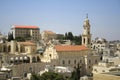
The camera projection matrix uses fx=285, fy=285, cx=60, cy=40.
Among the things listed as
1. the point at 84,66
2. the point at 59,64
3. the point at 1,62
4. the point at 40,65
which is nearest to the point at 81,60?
the point at 84,66

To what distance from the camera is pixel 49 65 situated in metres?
25.2

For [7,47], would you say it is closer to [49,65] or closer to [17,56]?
[17,56]

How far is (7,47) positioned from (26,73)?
27.7ft

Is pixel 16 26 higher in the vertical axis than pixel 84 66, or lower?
higher

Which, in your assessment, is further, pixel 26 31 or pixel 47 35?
pixel 47 35

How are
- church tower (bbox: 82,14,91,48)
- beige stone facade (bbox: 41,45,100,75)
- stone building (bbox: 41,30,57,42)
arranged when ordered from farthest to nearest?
stone building (bbox: 41,30,57,42), church tower (bbox: 82,14,91,48), beige stone facade (bbox: 41,45,100,75)

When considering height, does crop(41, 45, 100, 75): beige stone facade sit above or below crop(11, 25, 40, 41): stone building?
below

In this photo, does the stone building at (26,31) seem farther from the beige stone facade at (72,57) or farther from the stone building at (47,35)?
the beige stone facade at (72,57)

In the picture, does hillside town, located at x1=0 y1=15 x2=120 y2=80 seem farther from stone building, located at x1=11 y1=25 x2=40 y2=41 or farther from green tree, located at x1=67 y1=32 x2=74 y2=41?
green tree, located at x1=67 y1=32 x2=74 y2=41

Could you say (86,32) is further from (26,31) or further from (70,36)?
(26,31)

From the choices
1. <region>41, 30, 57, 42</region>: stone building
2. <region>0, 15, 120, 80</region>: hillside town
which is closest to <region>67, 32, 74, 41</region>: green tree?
<region>41, 30, 57, 42</region>: stone building

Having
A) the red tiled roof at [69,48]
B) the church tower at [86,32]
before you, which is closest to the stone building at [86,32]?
the church tower at [86,32]

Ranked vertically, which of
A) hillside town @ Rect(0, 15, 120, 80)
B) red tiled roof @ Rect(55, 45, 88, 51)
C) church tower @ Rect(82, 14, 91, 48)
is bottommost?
hillside town @ Rect(0, 15, 120, 80)

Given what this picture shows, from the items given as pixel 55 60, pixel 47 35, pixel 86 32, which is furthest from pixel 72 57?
pixel 47 35
